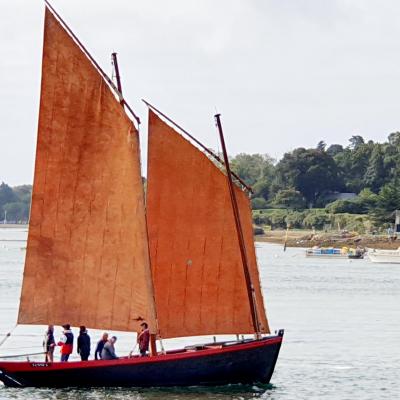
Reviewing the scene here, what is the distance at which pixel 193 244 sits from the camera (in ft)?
156

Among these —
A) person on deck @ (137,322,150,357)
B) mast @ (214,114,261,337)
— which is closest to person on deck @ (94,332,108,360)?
person on deck @ (137,322,150,357)

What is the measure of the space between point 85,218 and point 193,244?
13.6 ft

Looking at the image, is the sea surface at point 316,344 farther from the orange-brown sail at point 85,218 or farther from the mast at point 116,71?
the mast at point 116,71

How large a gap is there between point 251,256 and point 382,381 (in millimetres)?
8946

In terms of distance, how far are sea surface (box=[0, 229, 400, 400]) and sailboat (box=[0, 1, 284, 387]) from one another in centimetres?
70

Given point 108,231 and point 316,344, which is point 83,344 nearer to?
point 108,231

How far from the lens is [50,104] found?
1789 inches

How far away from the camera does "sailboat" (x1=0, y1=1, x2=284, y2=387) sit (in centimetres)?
4538

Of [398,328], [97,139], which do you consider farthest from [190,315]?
[398,328]

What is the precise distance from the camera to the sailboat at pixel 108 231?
4538 cm

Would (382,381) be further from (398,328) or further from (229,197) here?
(398,328)

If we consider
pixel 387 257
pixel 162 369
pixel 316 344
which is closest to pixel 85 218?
pixel 162 369

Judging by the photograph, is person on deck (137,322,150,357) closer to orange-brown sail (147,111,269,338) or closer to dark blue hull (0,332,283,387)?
dark blue hull (0,332,283,387)

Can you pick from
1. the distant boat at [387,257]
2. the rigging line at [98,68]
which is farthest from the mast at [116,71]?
the distant boat at [387,257]
